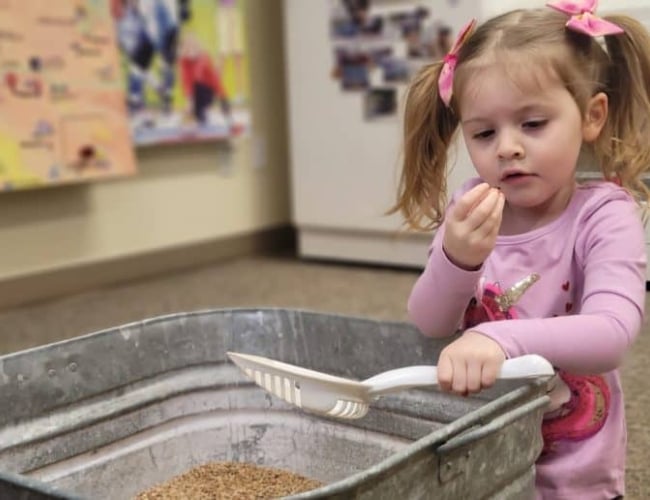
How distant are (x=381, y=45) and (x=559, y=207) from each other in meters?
1.15

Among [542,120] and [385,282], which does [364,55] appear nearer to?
[385,282]

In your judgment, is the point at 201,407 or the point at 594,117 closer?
the point at 594,117

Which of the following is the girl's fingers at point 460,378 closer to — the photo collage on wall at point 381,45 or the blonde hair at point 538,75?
the blonde hair at point 538,75

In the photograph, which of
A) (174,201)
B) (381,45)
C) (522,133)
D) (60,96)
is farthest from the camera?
(174,201)

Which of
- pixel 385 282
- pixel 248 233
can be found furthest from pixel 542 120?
pixel 248 233

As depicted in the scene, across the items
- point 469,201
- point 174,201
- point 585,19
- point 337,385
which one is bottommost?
point 174,201

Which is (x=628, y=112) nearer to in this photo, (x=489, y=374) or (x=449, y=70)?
(x=449, y=70)

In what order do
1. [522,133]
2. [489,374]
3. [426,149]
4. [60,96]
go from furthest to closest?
1. [60,96]
2. [426,149]
3. [522,133]
4. [489,374]

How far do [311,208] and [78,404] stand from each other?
1.26m

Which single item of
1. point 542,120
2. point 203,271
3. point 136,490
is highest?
point 542,120

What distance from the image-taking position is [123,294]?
1.67 m

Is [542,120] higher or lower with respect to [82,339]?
higher

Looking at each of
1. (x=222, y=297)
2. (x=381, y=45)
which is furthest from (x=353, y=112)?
(x=222, y=297)

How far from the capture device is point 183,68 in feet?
5.96
